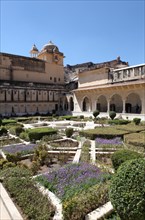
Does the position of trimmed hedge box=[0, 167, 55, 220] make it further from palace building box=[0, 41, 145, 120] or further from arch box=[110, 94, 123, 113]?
arch box=[110, 94, 123, 113]

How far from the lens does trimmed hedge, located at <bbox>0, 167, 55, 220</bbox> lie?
399cm

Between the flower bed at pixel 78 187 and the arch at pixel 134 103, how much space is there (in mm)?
25661

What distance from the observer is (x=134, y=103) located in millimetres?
30953

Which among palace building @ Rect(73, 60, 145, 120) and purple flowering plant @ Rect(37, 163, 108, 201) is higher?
palace building @ Rect(73, 60, 145, 120)

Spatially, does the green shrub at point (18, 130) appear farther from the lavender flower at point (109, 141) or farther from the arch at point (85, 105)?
the arch at point (85, 105)

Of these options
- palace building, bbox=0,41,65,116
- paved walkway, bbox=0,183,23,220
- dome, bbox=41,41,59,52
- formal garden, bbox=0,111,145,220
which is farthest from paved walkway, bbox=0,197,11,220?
dome, bbox=41,41,59,52

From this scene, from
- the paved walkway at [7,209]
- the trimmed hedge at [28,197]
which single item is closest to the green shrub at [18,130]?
the trimmed hedge at [28,197]

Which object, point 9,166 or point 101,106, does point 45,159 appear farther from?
point 101,106

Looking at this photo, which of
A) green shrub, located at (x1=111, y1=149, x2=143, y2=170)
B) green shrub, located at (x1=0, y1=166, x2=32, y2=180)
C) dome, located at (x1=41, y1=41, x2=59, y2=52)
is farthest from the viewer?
dome, located at (x1=41, y1=41, x2=59, y2=52)

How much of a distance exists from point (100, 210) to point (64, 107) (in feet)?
121

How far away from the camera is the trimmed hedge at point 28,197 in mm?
3988

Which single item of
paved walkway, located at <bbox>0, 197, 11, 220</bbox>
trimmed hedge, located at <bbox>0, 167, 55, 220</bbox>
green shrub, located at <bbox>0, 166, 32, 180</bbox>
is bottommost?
paved walkway, located at <bbox>0, 197, 11, 220</bbox>

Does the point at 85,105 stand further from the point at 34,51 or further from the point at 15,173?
the point at 15,173

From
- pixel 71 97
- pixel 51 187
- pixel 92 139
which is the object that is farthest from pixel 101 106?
pixel 51 187
